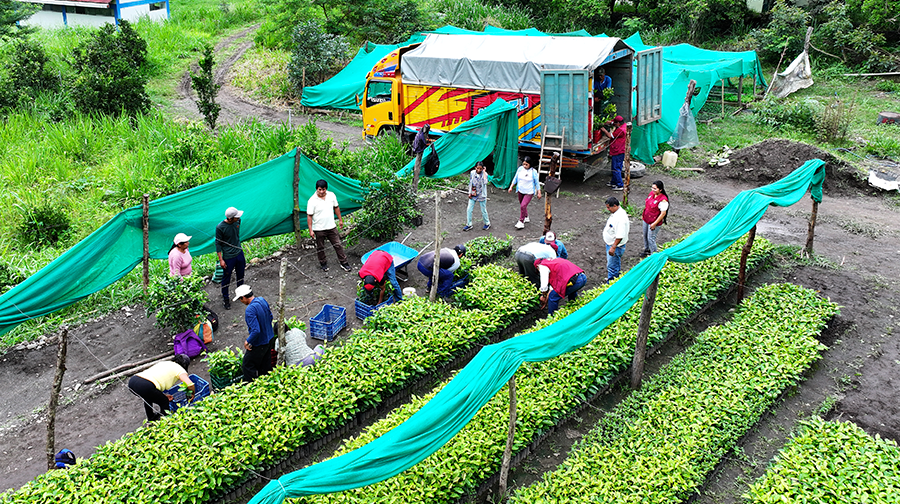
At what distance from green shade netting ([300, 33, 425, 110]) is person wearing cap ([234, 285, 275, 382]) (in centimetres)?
1552

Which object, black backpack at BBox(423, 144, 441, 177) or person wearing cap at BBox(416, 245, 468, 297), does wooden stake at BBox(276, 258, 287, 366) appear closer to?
person wearing cap at BBox(416, 245, 468, 297)

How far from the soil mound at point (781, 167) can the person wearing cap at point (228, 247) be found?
40.1 feet

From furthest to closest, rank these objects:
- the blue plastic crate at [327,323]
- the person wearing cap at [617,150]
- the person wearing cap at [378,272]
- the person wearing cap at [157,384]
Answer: the person wearing cap at [617,150] → the person wearing cap at [378,272] → the blue plastic crate at [327,323] → the person wearing cap at [157,384]

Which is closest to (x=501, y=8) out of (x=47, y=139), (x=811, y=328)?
(x=47, y=139)

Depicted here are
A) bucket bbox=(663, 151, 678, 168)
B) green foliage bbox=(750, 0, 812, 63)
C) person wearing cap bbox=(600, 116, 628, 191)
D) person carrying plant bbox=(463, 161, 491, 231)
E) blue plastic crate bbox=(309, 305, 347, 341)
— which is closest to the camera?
blue plastic crate bbox=(309, 305, 347, 341)

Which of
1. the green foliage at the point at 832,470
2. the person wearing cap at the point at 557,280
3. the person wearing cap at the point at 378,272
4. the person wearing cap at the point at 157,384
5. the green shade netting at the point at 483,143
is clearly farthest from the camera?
the green shade netting at the point at 483,143

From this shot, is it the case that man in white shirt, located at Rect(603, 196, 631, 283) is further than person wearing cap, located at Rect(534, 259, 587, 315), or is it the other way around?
man in white shirt, located at Rect(603, 196, 631, 283)

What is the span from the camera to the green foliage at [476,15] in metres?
31.4

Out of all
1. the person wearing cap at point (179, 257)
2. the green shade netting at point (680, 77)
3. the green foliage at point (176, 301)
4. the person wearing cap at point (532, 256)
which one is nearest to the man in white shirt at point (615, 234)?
the person wearing cap at point (532, 256)

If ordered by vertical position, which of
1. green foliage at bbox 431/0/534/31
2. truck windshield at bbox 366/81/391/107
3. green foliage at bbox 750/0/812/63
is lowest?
truck windshield at bbox 366/81/391/107

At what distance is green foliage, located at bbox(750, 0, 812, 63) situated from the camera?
2619 cm

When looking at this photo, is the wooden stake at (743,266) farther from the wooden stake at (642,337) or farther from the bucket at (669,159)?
the bucket at (669,159)

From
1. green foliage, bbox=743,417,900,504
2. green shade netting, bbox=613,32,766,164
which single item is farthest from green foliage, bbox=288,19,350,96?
green foliage, bbox=743,417,900,504

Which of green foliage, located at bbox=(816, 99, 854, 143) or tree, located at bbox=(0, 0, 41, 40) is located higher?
tree, located at bbox=(0, 0, 41, 40)
